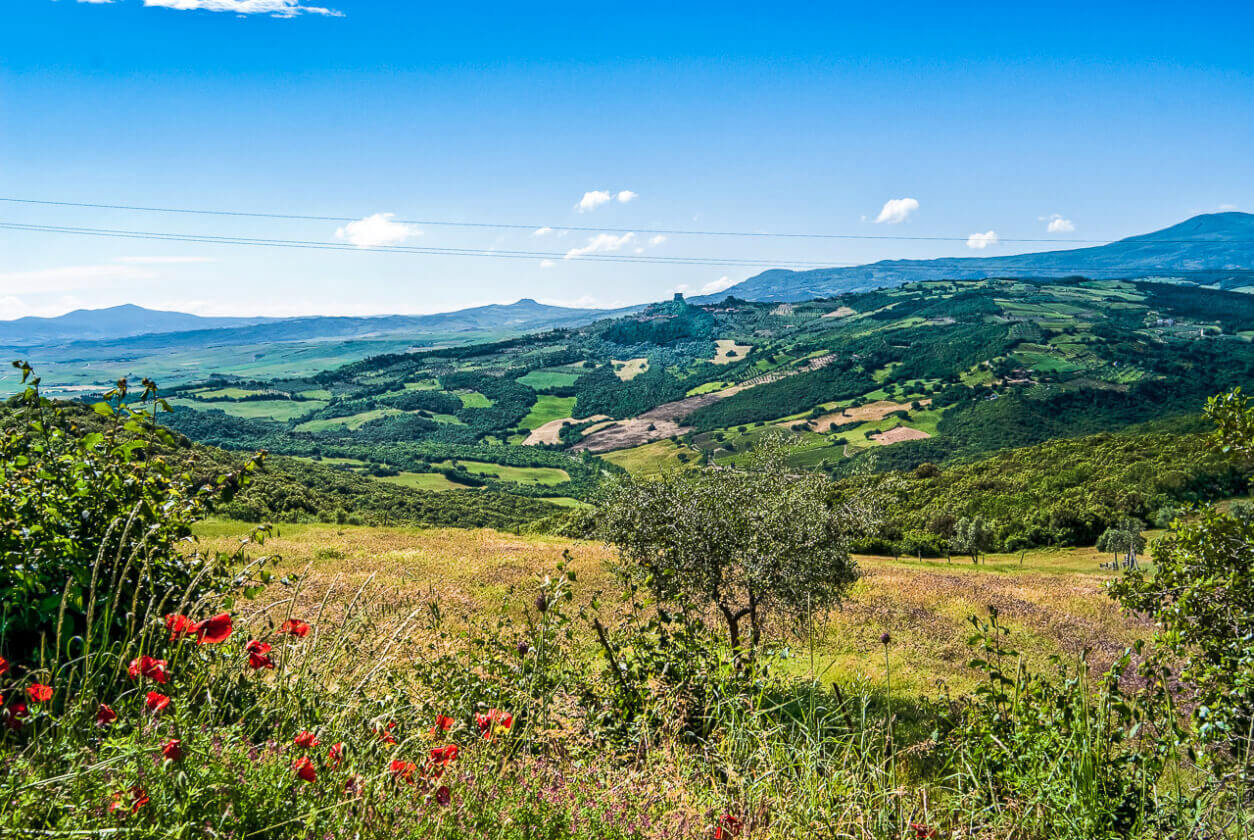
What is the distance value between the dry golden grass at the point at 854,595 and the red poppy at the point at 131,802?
11.8 meters

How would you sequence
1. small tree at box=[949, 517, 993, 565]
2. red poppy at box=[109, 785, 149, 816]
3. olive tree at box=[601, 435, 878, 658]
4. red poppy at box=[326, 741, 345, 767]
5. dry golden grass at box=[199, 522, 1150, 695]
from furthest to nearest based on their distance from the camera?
small tree at box=[949, 517, 993, 565] < dry golden grass at box=[199, 522, 1150, 695] < olive tree at box=[601, 435, 878, 658] < red poppy at box=[326, 741, 345, 767] < red poppy at box=[109, 785, 149, 816]

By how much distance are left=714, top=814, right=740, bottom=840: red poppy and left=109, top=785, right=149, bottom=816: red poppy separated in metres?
2.42

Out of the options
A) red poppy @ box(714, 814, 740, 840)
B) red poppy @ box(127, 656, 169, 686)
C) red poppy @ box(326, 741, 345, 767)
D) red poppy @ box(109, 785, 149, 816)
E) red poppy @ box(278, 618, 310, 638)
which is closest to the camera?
red poppy @ box(109, 785, 149, 816)

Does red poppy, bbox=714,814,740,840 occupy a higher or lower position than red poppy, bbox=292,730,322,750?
lower

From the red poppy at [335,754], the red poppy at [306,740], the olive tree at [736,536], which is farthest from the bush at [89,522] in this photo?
the olive tree at [736,536]

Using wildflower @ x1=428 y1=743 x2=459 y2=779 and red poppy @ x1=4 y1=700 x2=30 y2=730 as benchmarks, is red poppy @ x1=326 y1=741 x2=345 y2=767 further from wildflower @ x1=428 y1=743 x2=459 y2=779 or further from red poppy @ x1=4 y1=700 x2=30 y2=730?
red poppy @ x1=4 y1=700 x2=30 y2=730

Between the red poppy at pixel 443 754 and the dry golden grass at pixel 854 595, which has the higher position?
the red poppy at pixel 443 754

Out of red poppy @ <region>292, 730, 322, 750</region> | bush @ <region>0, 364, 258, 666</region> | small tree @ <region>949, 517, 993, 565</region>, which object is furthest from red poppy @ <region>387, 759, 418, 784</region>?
small tree @ <region>949, 517, 993, 565</region>

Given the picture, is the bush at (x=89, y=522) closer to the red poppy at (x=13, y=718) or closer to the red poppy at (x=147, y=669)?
the red poppy at (x=13, y=718)

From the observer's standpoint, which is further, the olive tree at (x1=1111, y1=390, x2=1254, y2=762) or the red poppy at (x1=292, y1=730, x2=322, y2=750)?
the olive tree at (x1=1111, y1=390, x2=1254, y2=762)

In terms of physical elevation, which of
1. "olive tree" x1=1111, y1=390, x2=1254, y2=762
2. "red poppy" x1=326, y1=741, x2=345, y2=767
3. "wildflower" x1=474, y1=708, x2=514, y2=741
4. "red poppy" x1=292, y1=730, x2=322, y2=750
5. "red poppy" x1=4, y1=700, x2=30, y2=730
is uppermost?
"red poppy" x1=4, y1=700, x2=30, y2=730

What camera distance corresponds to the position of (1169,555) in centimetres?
757

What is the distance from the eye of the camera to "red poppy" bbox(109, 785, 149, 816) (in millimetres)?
2281

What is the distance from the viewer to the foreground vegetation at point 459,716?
2.78m
